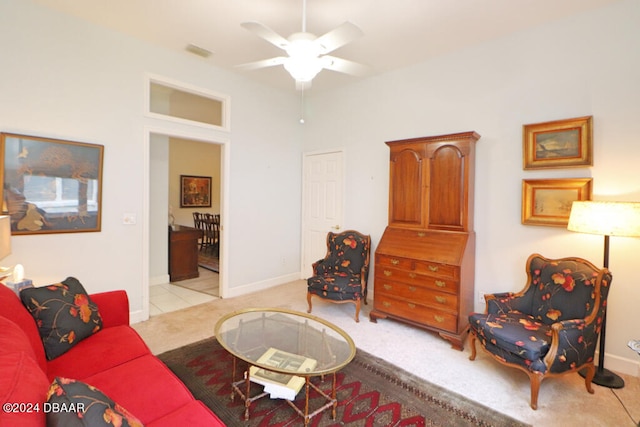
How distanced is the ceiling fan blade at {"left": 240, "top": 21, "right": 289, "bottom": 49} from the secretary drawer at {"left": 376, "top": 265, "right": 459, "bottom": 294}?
2.41m

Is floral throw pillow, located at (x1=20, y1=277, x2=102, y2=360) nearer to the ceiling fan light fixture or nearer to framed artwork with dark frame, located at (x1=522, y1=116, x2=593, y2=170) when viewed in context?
the ceiling fan light fixture

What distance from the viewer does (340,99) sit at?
14.9 feet

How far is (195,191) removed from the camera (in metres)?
8.11

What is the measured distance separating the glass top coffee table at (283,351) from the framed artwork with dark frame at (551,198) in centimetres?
222

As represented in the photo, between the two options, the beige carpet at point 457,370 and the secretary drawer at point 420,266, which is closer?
the beige carpet at point 457,370

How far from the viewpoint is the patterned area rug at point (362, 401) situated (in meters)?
1.90

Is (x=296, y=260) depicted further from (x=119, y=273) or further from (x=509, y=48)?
(x=509, y=48)

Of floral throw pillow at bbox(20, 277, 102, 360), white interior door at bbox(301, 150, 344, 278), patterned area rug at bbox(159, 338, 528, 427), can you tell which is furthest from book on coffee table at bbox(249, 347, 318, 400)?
white interior door at bbox(301, 150, 344, 278)

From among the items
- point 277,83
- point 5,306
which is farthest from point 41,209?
point 277,83

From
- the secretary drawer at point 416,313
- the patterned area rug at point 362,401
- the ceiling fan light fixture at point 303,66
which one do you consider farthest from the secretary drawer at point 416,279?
the ceiling fan light fixture at point 303,66

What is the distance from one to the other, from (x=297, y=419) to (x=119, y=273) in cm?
254

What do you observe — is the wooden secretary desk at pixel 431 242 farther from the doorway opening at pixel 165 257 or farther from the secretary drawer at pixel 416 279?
the doorway opening at pixel 165 257

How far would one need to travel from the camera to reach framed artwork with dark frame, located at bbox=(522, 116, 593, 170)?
8.77 feet

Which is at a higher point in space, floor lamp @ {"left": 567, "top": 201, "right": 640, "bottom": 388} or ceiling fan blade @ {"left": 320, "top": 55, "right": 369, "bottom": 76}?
ceiling fan blade @ {"left": 320, "top": 55, "right": 369, "bottom": 76}
